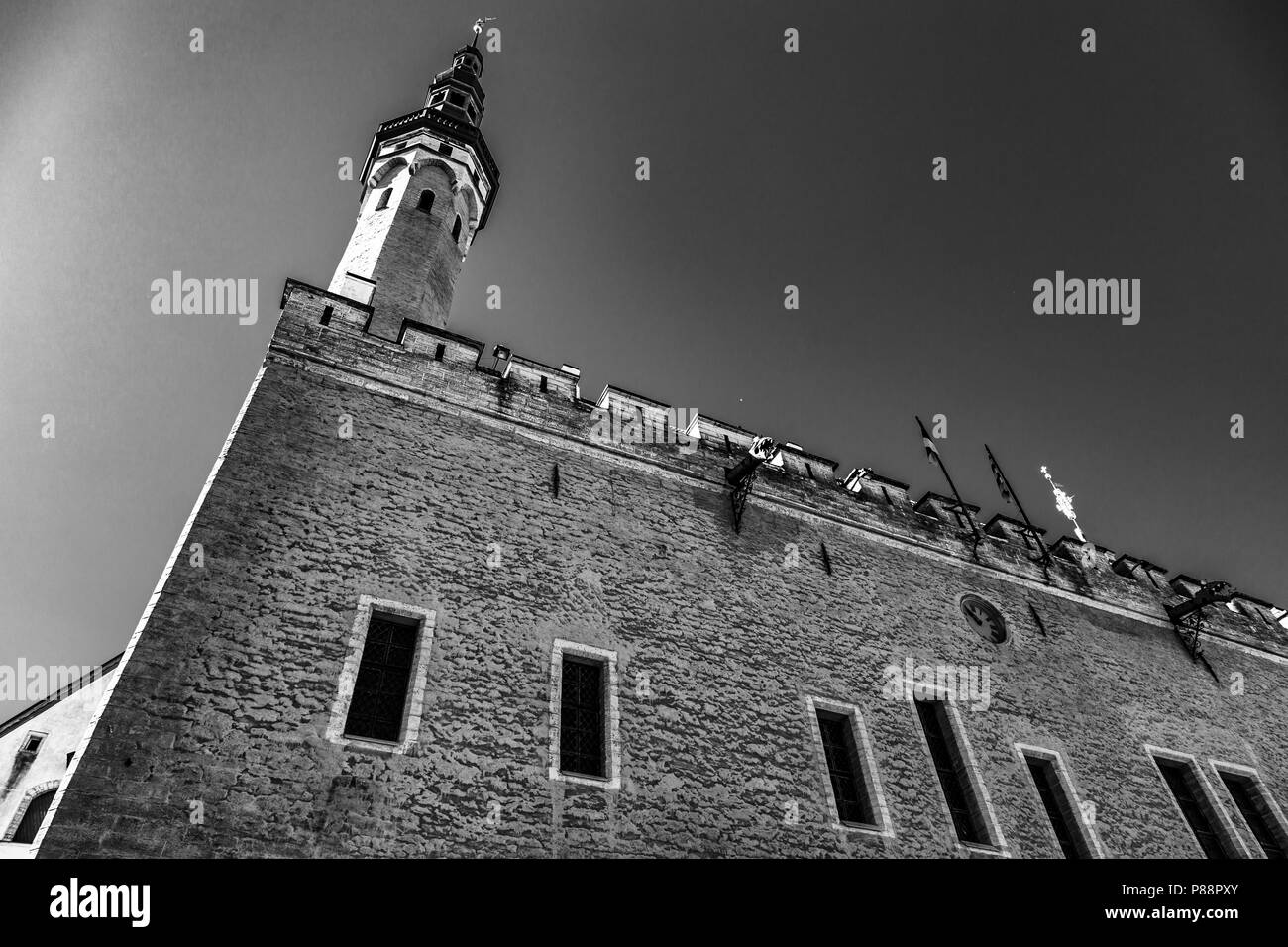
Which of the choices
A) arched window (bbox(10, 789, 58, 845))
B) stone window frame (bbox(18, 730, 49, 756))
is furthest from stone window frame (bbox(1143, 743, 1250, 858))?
stone window frame (bbox(18, 730, 49, 756))

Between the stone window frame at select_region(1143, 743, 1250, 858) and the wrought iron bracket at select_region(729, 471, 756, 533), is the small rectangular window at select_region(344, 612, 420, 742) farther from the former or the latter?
the stone window frame at select_region(1143, 743, 1250, 858)

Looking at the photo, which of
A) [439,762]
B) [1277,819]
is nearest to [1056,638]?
[1277,819]

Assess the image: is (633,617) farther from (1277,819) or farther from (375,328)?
(1277,819)

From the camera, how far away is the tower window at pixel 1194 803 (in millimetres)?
11555

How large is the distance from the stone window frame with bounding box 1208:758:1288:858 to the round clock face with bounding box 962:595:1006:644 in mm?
3839

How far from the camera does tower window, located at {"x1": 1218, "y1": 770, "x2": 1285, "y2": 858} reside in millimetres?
11945

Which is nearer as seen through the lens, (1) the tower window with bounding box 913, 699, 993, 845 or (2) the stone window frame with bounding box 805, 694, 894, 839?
(2) the stone window frame with bounding box 805, 694, 894, 839

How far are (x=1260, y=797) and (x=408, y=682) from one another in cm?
1335

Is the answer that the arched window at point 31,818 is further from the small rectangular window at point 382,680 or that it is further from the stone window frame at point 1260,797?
the stone window frame at point 1260,797

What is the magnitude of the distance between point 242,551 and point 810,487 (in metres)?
8.77

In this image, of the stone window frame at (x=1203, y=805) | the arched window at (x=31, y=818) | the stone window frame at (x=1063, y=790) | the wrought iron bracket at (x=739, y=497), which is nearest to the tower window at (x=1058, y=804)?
the stone window frame at (x=1063, y=790)

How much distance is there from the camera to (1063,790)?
1110cm

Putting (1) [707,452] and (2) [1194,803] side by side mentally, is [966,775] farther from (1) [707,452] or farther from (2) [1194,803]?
(1) [707,452]
